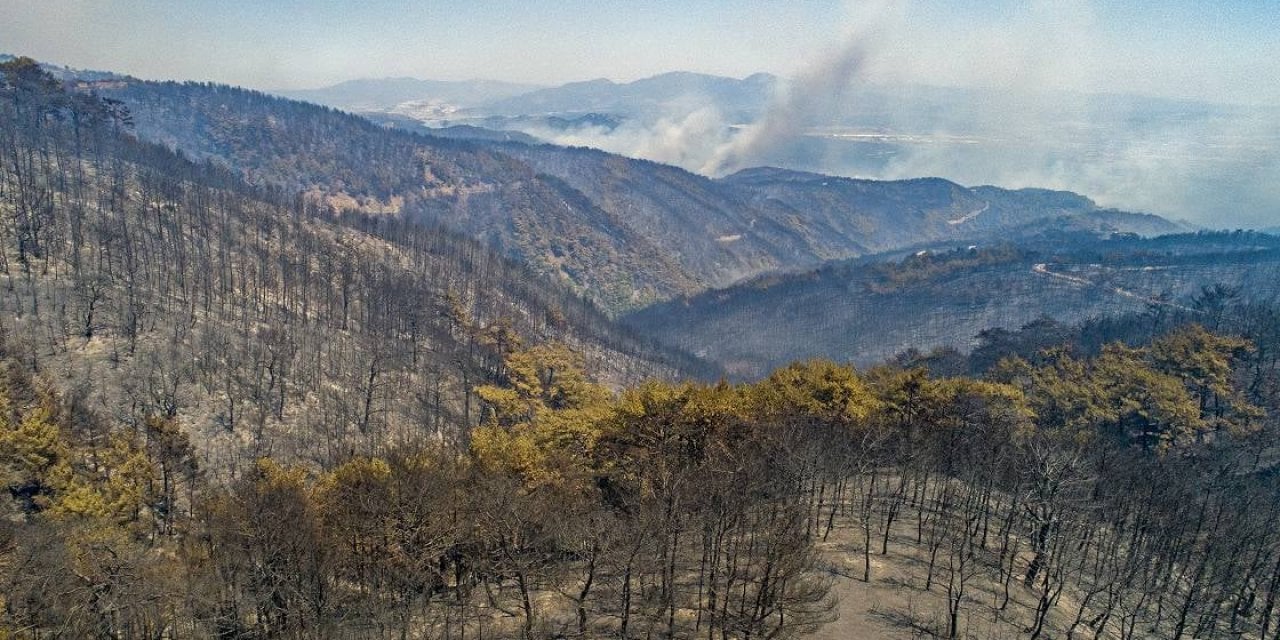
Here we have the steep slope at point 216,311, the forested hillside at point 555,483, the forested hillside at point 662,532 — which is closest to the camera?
the forested hillside at point 662,532

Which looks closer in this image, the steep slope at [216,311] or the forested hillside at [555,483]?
the forested hillside at [555,483]

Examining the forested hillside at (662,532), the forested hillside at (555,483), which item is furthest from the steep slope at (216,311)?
the forested hillside at (662,532)

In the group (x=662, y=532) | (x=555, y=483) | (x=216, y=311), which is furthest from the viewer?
(x=216, y=311)

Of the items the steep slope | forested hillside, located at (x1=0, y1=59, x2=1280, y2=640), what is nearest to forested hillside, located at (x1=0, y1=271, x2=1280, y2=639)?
forested hillside, located at (x1=0, y1=59, x2=1280, y2=640)

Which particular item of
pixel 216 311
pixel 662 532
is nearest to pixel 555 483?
pixel 662 532

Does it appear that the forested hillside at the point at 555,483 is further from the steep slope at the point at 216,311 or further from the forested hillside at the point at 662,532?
the steep slope at the point at 216,311

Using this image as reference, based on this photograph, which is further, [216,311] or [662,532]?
[216,311]

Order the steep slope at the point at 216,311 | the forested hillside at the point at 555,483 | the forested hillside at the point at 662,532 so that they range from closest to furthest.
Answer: the forested hillside at the point at 662,532 < the forested hillside at the point at 555,483 < the steep slope at the point at 216,311

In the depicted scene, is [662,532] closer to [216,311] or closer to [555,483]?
[555,483]

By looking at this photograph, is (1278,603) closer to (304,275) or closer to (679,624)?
(679,624)

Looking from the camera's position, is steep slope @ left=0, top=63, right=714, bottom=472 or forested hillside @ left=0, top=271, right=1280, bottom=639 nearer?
forested hillside @ left=0, top=271, right=1280, bottom=639

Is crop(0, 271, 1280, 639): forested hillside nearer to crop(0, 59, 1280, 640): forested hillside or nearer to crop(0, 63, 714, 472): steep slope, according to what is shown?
crop(0, 59, 1280, 640): forested hillside
